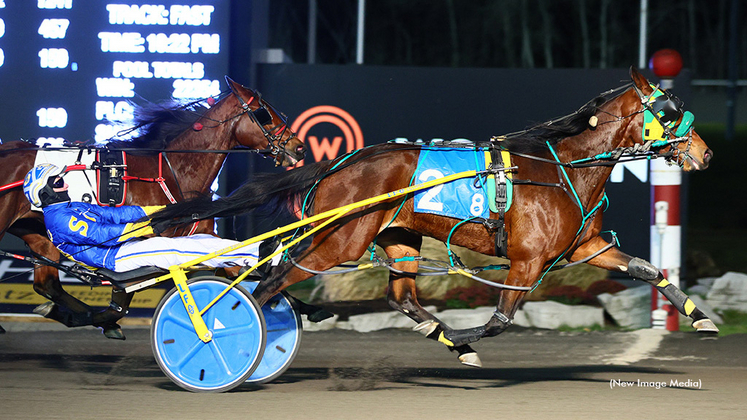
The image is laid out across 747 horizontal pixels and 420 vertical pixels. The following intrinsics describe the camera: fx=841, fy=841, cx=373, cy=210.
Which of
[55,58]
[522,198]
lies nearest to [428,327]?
[522,198]

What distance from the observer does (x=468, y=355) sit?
16.1 ft

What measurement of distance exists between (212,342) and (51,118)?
356cm

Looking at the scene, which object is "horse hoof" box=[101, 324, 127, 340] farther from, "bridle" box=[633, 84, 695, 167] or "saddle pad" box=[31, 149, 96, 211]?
"bridle" box=[633, 84, 695, 167]

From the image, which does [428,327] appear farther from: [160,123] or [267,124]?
[160,123]

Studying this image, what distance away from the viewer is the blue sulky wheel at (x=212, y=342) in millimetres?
4652

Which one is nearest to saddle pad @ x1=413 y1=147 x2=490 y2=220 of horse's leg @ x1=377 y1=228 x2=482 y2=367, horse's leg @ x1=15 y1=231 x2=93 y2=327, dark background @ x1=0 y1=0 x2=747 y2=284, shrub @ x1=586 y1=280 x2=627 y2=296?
horse's leg @ x1=377 y1=228 x2=482 y2=367

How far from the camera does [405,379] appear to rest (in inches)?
205

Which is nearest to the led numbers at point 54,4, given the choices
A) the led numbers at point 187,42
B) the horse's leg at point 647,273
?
the led numbers at point 187,42

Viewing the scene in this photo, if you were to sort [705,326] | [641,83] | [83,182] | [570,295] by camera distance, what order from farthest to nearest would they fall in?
[570,295]
[83,182]
[641,83]
[705,326]

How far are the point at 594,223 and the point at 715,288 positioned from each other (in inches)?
123

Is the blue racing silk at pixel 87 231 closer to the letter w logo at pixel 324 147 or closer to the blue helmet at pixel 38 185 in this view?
the blue helmet at pixel 38 185

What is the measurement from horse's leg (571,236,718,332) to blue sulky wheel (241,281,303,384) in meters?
1.77

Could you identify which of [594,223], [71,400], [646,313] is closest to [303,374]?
[71,400]

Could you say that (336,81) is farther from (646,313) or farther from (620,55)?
(620,55)
